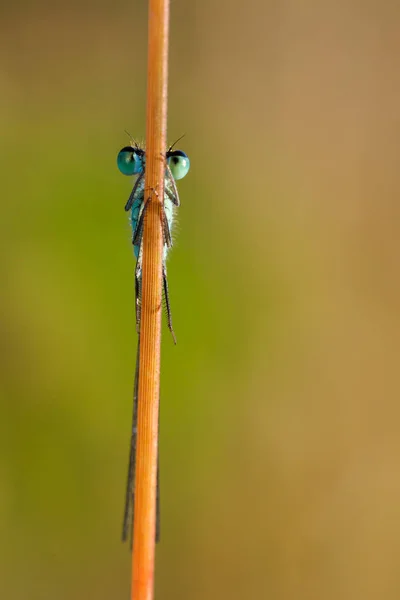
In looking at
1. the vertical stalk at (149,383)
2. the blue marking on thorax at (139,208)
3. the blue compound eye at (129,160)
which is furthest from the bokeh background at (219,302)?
the vertical stalk at (149,383)

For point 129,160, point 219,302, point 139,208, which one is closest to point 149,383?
point 139,208

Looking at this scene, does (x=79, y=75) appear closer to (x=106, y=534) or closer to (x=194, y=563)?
(x=106, y=534)

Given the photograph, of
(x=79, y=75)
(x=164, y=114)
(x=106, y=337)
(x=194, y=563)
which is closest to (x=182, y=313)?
(x=106, y=337)

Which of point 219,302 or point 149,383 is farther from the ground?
point 219,302

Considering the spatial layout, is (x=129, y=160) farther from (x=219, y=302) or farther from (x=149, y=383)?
(x=219, y=302)

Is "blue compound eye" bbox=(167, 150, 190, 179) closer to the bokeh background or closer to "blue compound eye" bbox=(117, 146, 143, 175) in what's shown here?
"blue compound eye" bbox=(117, 146, 143, 175)

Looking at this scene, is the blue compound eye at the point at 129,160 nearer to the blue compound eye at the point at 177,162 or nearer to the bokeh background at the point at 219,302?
the blue compound eye at the point at 177,162
